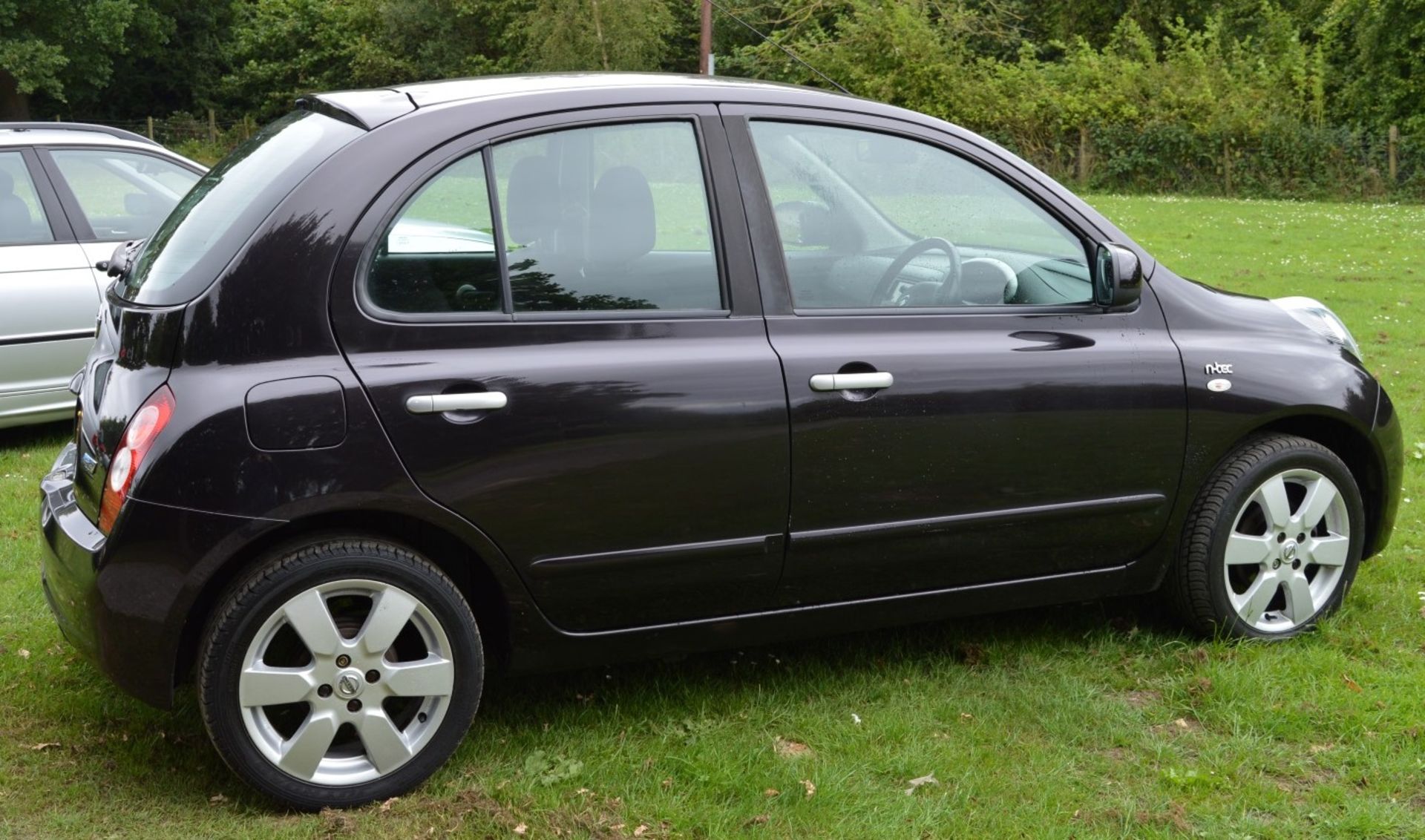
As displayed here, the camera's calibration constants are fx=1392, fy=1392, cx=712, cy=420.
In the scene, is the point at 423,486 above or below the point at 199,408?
below

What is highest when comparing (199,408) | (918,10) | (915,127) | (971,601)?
(918,10)

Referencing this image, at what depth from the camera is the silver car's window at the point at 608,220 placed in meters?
3.49

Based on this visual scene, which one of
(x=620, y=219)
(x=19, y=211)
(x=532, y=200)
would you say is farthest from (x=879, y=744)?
(x=19, y=211)

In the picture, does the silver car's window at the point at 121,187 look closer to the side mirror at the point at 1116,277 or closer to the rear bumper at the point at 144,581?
the rear bumper at the point at 144,581

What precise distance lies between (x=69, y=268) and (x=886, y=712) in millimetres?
4899

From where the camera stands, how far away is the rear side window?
11.1 ft

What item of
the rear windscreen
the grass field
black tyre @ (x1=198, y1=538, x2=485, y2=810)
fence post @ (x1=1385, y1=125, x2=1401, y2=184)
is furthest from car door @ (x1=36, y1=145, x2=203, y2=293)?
fence post @ (x1=1385, y1=125, x2=1401, y2=184)

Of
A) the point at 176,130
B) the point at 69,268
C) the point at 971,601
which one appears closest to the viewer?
the point at 971,601

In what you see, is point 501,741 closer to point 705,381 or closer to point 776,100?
point 705,381

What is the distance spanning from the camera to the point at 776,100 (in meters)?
3.84

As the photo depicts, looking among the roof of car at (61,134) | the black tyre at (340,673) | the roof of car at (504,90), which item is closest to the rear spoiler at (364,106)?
the roof of car at (504,90)

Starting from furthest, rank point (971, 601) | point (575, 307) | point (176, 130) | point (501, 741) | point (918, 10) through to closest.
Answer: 1. point (176, 130)
2. point (918, 10)
3. point (971, 601)
4. point (501, 741)
5. point (575, 307)

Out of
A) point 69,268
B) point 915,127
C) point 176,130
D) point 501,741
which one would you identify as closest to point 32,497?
point 69,268

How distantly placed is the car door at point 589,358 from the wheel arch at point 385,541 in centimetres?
15
